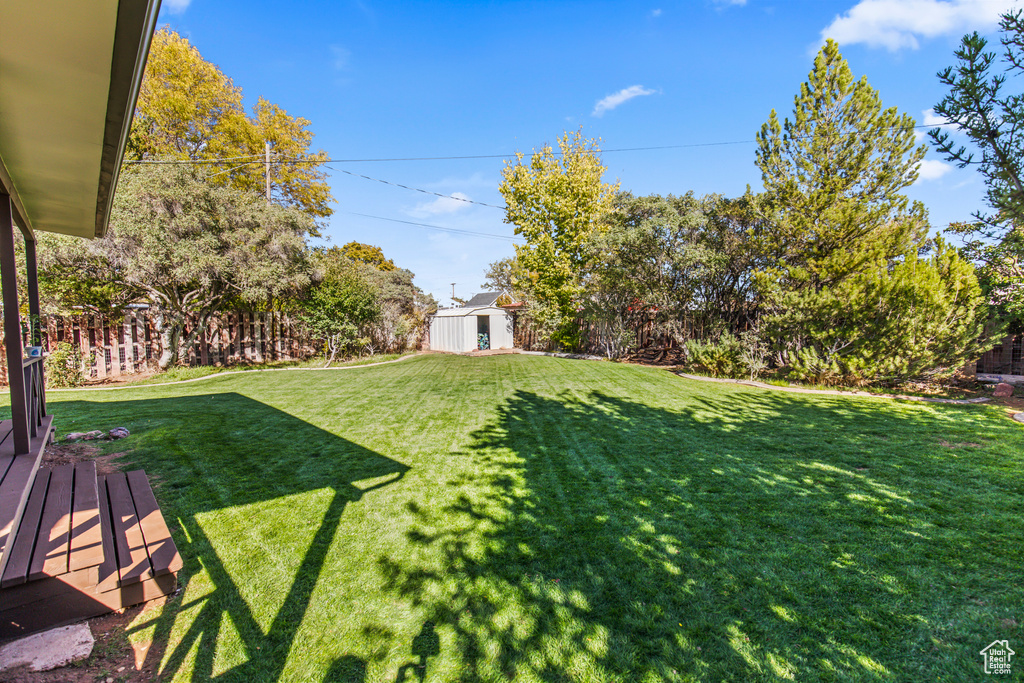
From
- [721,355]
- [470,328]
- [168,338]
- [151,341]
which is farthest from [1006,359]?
[151,341]

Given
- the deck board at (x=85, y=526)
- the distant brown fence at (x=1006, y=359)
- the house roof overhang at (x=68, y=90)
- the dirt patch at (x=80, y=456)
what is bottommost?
the dirt patch at (x=80, y=456)

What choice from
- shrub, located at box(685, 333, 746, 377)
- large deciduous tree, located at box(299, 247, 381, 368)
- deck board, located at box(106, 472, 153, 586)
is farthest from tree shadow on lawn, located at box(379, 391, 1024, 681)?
large deciduous tree, located at box(299, 247, 381, 368)

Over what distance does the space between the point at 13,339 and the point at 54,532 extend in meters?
1.83

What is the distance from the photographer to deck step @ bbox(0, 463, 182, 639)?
200 centimetres

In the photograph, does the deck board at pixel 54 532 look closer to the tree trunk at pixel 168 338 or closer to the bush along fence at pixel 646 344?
the tree trunk at pixel 168 338

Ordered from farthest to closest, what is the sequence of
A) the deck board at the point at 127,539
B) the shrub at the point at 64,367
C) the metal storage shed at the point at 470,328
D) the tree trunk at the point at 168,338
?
1. the metal storage shed at the point at 470,328
2. the tree trunk at the point at 168,338
3. the shrub at the point at 64,367
4. the deck board at the point at 127,539

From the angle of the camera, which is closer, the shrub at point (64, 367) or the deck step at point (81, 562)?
the deck step at point (81, 562)

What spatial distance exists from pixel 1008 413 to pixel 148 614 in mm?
10434

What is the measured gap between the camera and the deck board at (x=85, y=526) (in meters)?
2.15

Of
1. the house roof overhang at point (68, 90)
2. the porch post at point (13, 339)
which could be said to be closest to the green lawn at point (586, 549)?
the porch post at point (13, 339)

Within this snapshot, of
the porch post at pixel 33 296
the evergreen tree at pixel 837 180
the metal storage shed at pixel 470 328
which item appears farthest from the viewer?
the metal storage shed at pixel 470 328

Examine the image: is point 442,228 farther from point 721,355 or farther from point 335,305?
point 721,355

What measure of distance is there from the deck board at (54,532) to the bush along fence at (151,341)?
6.50 m

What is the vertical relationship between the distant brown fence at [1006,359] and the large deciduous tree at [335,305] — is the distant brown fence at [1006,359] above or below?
below
